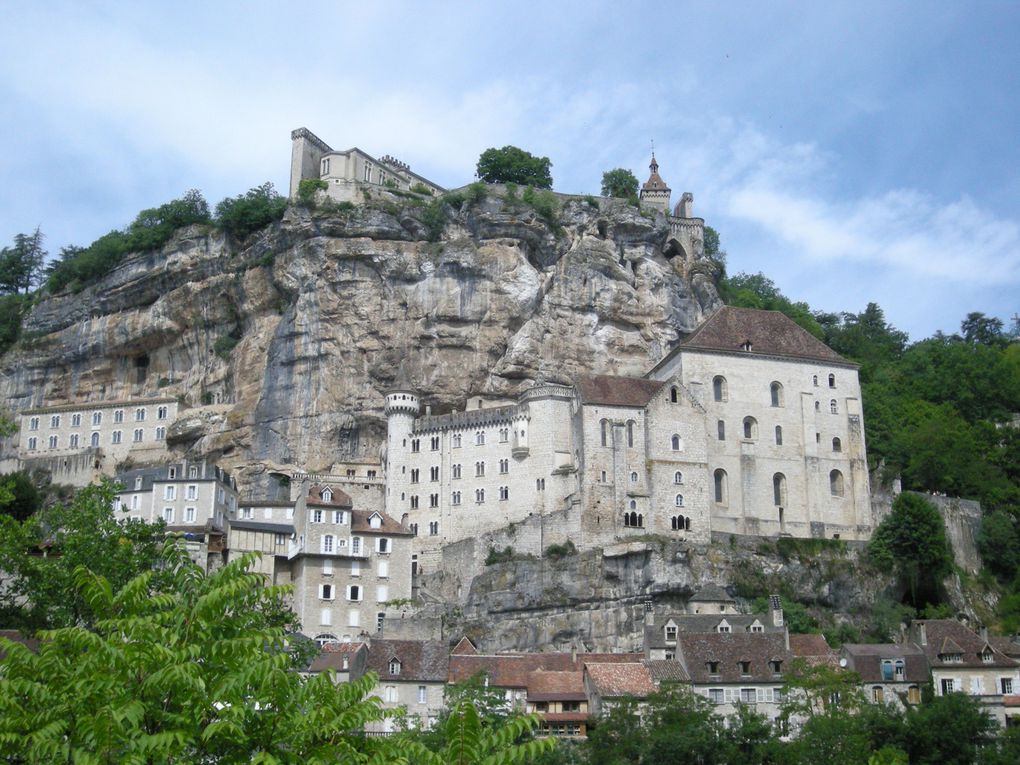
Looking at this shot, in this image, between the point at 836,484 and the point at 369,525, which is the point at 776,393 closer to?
the point at 836,484

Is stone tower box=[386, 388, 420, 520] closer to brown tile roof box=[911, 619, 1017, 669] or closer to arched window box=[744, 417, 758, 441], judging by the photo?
arched window box=[744, 417, 758, 441]

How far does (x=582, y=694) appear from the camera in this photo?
174 ft

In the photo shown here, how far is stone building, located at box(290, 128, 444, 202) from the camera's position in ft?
293

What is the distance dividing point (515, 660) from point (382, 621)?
12.3m

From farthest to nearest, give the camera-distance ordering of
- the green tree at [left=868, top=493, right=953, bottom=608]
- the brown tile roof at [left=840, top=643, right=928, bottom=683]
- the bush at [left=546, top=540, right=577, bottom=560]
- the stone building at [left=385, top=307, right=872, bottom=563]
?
the stone building at [left=385, top=307, right=872, bottom=563] → the green tree at [left=868, top=493, right=953, bottom=608] → the bush at [left=546, top=540, right=577, bottom=560] → the brown tile roof at [left=840, top=643, right=928, bottom=683]

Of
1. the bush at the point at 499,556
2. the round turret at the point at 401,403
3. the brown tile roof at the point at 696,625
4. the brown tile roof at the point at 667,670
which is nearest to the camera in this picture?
the brown tile roof at the point at 667,670

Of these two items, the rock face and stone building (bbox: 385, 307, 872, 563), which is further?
the rock face

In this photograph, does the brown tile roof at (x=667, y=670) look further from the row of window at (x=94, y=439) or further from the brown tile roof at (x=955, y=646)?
the row of window at (x=94, y=439)

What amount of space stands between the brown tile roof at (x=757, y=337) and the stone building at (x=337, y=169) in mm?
27208

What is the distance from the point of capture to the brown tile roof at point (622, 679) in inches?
2046

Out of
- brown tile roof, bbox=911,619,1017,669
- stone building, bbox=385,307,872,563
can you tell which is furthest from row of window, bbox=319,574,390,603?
brown tile roof, bbox=911,619,1017,669

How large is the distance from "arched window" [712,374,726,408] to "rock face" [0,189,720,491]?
843 centimetres

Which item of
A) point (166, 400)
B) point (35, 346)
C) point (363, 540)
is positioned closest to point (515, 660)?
point (363, 540)

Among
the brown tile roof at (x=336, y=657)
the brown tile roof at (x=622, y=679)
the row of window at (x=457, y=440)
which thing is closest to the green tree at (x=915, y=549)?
the brown tile roof at (x=622, y=679)
